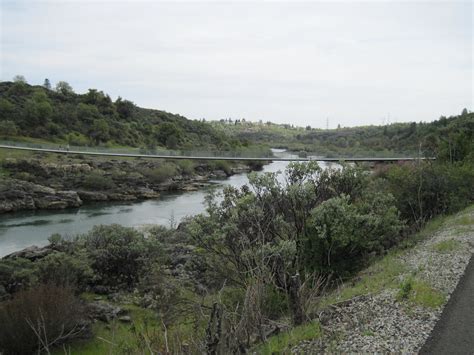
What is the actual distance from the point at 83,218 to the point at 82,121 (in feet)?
158

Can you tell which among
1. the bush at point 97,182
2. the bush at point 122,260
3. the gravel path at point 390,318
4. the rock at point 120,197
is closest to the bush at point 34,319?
the bush at point 122,260

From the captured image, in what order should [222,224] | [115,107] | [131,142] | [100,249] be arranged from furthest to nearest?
1. [115,107]
2. [131,142]
3. [100,249]
4. [222,224]

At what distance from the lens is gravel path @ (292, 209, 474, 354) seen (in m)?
7.34

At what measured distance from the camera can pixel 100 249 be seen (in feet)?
62.6

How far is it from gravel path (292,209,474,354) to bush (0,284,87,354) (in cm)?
728

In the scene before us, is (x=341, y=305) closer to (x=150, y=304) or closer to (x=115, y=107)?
(x=150, y=304)

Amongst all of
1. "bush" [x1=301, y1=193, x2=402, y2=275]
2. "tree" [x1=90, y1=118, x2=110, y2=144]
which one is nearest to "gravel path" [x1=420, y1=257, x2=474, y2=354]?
"bush" [x1=301, y1=193, x2=402, y2=275]

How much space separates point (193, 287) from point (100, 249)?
203 inches

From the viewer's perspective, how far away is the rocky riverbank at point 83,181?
4288 cm

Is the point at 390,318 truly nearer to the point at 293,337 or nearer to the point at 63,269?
the point at 293,337

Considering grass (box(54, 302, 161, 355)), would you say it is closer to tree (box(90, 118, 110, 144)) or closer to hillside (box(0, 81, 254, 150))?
hillside (box(0, 81, 254, 150))

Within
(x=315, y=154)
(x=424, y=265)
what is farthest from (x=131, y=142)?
(x=424, y=265)

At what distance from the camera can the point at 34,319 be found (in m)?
12.3

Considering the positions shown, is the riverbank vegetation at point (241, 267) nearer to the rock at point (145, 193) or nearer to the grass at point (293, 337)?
the grass at point (293, 337)
